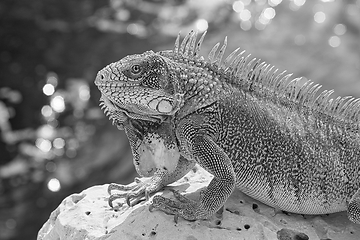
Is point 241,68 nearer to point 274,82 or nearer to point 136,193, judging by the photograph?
point 274,82

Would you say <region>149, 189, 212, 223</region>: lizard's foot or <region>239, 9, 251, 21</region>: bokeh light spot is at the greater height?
<region>239, 9, 251, 21</region>: bokeh light spot

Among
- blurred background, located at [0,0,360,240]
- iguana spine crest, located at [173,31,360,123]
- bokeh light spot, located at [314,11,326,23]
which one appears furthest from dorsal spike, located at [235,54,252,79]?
bokeh light spot, located at [314,11,326,23]

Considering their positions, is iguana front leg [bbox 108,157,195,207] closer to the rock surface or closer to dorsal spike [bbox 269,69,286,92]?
the rock surface

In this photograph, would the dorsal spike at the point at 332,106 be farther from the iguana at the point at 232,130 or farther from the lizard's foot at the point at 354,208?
the lizard's foot at the point at 354,208

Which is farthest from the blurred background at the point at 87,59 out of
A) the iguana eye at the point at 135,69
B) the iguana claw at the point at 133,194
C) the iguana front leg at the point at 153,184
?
the iguana eye at the point at 135,69

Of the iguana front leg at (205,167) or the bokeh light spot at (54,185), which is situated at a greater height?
the iguana front leg at (205,167)

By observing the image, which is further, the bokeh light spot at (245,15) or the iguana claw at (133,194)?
the bokeh light spot at (245,15)

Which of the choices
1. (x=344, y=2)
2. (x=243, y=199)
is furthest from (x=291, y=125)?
(x=344, y=2)

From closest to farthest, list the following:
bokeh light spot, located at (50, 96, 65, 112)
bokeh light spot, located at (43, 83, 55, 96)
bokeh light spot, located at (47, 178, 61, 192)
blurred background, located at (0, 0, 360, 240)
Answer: bokeh light spot, located at (47, 178, 61, 192), blurred background, located at (0, 0, 360, 240), bokeh light spot, located at (50, 96, 65, 112), bokeh light spot, located at (43, 83, 55, 96)
